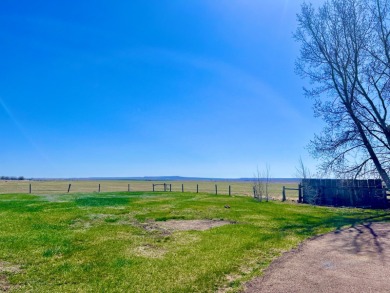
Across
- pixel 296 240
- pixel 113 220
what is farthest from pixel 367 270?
pixel 113 220

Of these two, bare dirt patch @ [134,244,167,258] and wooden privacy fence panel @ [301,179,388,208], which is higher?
wooden privacy fence panel @ [301,179,388,208]

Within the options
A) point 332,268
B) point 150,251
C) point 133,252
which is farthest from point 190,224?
point 332,268

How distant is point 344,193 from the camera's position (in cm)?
2788

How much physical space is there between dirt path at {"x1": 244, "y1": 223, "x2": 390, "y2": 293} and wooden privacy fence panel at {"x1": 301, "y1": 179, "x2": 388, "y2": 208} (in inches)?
564

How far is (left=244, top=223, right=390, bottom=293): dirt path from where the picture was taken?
6.31 meters

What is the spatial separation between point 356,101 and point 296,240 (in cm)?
1303

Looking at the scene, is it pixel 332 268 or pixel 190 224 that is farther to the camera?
pixel 190 224

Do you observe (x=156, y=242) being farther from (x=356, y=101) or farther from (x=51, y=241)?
(x=356, y=101)

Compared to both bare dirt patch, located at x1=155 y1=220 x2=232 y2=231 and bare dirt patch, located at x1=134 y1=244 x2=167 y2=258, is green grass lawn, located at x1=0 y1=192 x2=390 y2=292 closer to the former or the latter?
bare dirt patch, located at x1=134 y1=244 x2=167 y2=258

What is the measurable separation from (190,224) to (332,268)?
8.61 metres

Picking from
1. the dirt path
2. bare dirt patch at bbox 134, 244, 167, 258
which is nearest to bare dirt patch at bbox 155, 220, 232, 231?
bare dirt patch at bbox 134, 244, 167, 258

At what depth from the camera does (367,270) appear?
7.36 meters

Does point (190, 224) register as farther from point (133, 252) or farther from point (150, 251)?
point (133, 252)

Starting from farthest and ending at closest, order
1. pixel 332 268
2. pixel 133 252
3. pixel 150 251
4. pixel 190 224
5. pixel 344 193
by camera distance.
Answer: pixel 344 193 → pixel 190 224 → pixel 150 251 → pixel 133 252 → pixel 332 268
